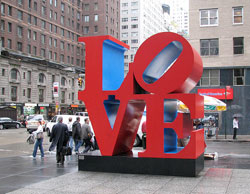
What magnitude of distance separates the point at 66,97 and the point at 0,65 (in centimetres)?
2234

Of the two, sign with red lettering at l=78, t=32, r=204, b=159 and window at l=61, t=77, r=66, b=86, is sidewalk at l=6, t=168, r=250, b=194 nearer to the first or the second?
sign with red lettering at l=78, t=32, r=204, b=159

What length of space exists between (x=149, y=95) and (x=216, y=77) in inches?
841

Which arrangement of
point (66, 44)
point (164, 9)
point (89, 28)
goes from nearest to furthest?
point (66, 44) → point (89, 28) → point (164, 9)

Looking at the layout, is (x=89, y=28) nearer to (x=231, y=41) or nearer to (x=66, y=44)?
(x=66, y=44)

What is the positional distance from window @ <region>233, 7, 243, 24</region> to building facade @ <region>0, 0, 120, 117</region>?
40.9 meters

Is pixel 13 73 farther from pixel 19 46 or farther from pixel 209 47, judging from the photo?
pixel 209 47

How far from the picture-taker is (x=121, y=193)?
7.95 m

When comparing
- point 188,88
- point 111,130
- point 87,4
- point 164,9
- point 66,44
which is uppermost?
point 164,9

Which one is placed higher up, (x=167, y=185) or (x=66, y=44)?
(x=66, y=44)

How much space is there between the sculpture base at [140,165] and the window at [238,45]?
21695 mm

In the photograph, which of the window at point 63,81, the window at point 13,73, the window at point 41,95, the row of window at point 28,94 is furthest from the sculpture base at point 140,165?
the window at point 63,81

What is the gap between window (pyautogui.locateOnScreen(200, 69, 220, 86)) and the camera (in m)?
30.5

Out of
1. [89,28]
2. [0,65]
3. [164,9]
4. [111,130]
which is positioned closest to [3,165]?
[111,130]

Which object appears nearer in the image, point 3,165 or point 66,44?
point 3,165
